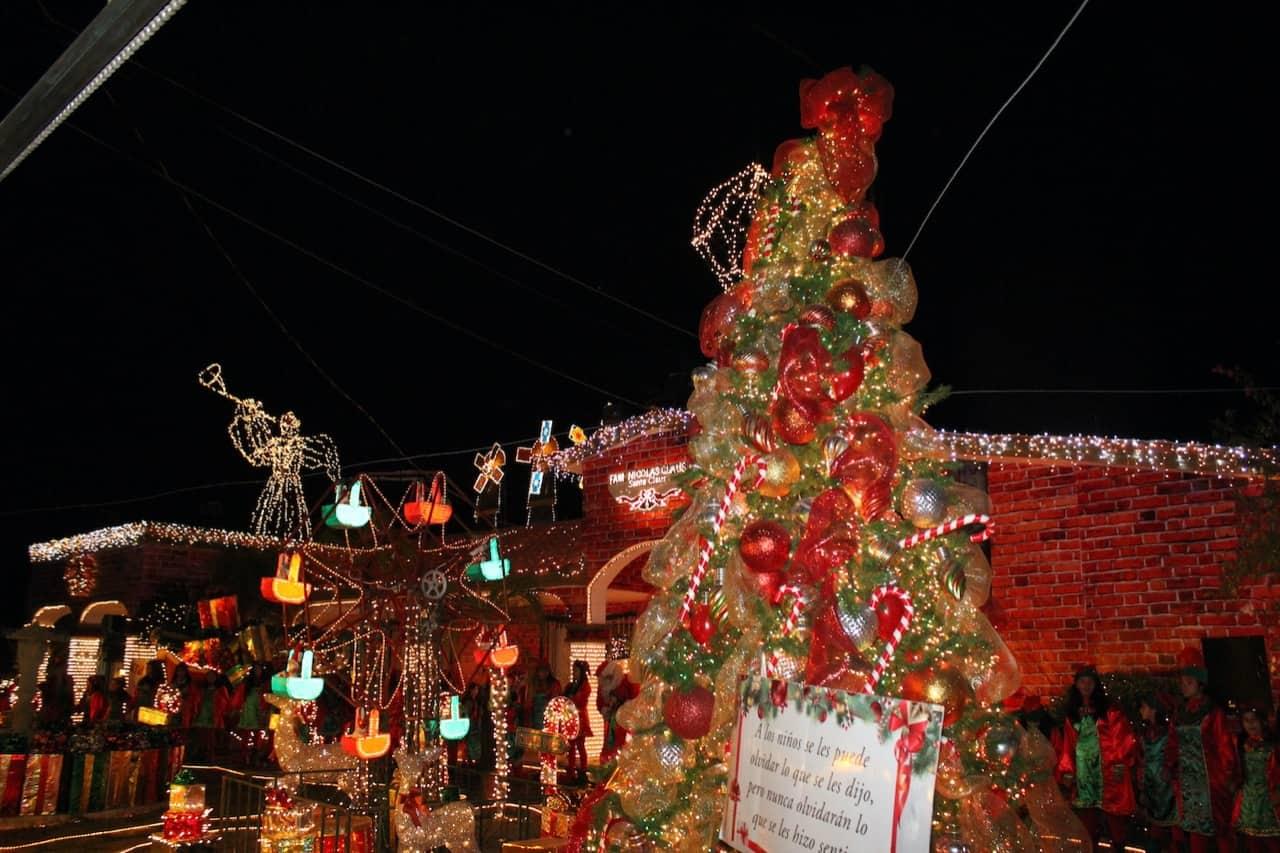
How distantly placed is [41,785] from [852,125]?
36.6 feet

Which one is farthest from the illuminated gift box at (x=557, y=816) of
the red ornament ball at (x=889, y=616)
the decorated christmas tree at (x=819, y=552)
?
the red ornament ball at (x=889, y=616)

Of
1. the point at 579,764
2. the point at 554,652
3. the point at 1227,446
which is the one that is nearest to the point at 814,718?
the point at 1227,446

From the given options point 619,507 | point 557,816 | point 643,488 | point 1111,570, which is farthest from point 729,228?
point 619,507

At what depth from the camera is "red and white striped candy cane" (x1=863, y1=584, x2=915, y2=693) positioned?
3435 millimetres

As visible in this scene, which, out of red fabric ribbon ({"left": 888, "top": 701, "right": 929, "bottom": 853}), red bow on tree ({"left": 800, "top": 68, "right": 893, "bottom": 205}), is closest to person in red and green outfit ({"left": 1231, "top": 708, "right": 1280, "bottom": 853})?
red bow on tree ({"left": 800, "top": 68, "right": 893, "bottom": 205})

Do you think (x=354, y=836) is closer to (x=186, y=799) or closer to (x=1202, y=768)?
(x=186, y=799)

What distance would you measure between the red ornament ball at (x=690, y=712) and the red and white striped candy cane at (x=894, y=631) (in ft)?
2.55

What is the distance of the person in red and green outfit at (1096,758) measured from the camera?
24.8 feet

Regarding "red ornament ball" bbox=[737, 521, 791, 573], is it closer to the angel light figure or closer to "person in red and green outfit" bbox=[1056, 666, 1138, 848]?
"person in red and green outfit" bbox=[1056, 666, 1138, 848]

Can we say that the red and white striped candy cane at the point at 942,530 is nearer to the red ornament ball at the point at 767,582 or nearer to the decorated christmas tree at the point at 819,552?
the decorated christmas tree at the point at 819,552

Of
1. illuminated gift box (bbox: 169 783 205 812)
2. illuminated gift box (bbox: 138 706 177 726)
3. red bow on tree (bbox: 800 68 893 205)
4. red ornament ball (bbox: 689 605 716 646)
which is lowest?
illuminated gift box (bbox: 138 706 177 726)

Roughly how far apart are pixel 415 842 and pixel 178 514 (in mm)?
19601

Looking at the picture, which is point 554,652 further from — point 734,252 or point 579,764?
point 734,252

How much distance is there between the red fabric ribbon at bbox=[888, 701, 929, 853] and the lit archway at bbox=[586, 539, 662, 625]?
10.1 metres
